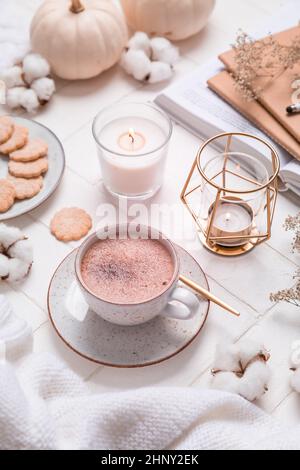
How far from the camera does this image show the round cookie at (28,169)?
1201mm

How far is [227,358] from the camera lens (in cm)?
96

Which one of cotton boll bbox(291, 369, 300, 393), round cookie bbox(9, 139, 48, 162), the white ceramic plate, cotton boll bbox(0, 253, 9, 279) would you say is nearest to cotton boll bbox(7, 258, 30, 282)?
cotton boll bbox(0, 253, 9, 279)

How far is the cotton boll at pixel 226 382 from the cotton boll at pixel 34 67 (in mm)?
717

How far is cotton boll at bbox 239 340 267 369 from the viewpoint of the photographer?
3.12 ft

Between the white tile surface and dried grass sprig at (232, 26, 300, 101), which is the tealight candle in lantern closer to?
the white tile surface

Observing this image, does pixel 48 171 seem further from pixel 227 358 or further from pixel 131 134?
pixel 227 358

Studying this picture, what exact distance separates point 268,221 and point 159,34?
22.5 inches

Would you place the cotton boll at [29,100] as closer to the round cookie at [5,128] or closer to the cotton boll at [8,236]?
the round cookie at [5,128]

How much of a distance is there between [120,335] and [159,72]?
2.04 feet

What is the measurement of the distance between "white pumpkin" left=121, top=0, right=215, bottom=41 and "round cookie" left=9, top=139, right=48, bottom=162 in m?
0.39

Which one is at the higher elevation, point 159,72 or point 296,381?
point 159,72

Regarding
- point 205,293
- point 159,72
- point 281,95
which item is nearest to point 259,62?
point 281,95

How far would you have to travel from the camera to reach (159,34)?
145cm

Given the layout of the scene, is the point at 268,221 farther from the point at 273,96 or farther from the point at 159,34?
the point at 159,34
